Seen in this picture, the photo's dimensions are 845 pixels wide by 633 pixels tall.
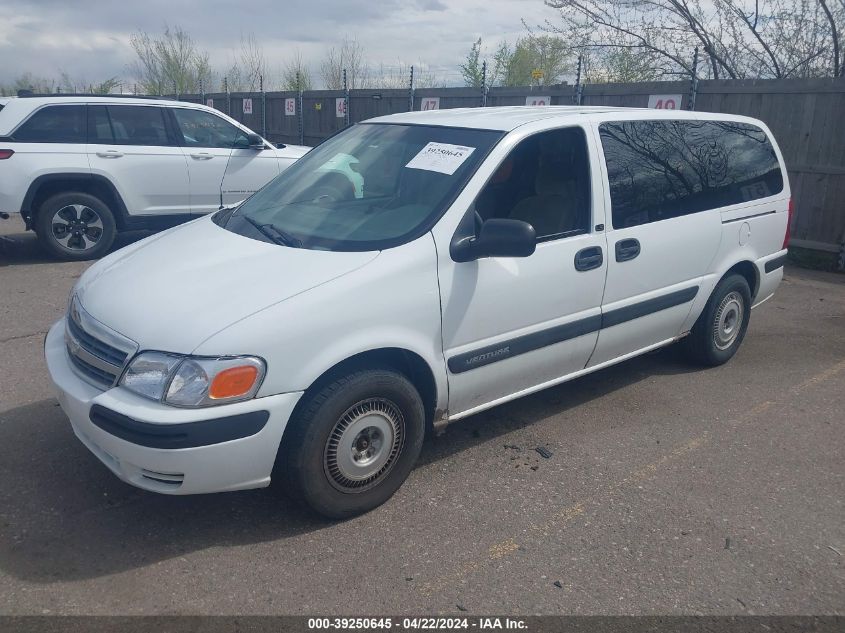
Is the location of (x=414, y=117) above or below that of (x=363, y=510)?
above

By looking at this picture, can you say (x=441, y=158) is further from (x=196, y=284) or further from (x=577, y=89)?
(x=577, y=89)

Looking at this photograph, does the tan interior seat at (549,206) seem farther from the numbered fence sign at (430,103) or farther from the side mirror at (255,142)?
the numbered fence sign at (430,103)

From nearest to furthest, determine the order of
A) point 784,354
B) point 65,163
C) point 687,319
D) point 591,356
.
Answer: point 591,356 → point 687,319 → point 784,354 → point 65,163

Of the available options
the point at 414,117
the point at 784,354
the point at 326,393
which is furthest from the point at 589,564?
the point at 784,354

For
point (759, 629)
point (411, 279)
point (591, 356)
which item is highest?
point (411, 279)

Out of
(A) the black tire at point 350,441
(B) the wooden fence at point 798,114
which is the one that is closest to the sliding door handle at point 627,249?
(A) the black tire at point 350,441

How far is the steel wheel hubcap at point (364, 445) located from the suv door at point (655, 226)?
155 cm

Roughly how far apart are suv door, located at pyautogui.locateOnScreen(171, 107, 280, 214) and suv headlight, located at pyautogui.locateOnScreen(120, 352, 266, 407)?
629 cm

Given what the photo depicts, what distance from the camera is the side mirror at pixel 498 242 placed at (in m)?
3.43

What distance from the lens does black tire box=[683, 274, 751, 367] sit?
5.21 meters

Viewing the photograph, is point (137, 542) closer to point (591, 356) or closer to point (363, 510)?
point (363, 510)

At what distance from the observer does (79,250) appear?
334 inches

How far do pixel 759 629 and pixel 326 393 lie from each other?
1.94 m

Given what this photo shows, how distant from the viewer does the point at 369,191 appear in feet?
13.1
